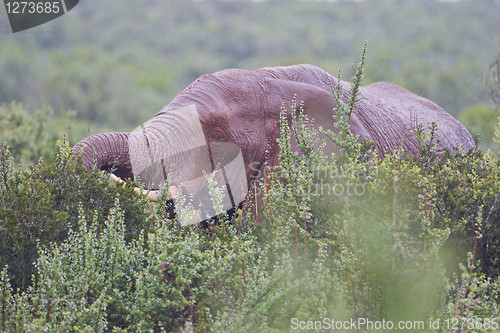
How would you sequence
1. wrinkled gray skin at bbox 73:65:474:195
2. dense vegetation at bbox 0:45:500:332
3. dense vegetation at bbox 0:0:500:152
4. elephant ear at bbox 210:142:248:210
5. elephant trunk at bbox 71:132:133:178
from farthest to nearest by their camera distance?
dense vegetation at bbox 0:0:500:152 → elephant ear at bbox 210:142:248:210 → wrinkled gray skin at bbox 73:65:474:195 → elephant trunk at bbox 71:132:133:178 → dense vegetation at bbox 0:45:500:332

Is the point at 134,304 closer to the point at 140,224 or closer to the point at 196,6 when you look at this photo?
the point at 140,224

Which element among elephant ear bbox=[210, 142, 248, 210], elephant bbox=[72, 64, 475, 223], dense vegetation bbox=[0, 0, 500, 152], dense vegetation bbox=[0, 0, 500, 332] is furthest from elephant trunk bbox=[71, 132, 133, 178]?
dense vegetation bbox=[0, 0, 500, 152]

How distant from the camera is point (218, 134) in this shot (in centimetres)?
644

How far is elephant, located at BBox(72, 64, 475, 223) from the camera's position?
628cm

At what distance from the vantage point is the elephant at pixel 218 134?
628cm

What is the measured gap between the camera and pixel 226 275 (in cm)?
491

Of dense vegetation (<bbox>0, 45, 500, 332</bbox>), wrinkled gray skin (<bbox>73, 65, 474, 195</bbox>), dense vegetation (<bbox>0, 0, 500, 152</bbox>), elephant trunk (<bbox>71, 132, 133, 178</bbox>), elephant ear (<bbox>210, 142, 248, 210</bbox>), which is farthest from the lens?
dense vegetation (<bbox>0, 0, 500, 152</bbox>)

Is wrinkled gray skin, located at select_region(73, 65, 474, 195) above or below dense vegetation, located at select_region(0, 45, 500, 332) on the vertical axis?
above

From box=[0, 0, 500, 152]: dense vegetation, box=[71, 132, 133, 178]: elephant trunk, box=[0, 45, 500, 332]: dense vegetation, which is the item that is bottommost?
box=[0, 0, 500, 152]: dense vegetation

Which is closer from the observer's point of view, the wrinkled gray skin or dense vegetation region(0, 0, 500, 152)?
the wrinkled gray skin

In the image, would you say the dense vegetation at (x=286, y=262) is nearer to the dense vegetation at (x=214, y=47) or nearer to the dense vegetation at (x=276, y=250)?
the dense vegetation at (x=276, y=250)

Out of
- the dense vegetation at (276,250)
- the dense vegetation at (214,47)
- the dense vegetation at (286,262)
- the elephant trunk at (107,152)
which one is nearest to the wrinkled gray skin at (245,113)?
the elephant trunk at (107,152)

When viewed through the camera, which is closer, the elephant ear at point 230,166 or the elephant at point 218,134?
the elephant at point 218,134

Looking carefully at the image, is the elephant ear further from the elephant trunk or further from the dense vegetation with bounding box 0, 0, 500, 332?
the elephant trunk
